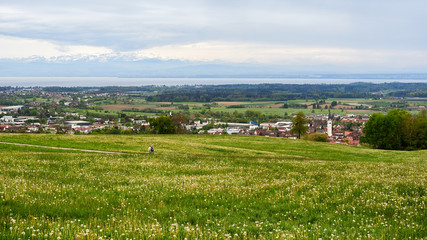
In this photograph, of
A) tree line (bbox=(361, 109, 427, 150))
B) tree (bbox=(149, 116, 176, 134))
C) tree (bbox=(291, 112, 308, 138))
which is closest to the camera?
tree line (bbox=(361, 109, 427, 150))

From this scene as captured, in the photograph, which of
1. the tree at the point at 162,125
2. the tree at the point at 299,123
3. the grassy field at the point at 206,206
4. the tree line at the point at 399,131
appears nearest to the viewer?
the grassy field at the point at 206,206

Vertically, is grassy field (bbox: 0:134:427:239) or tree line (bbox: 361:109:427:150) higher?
grassy field (bbox: 0:134:427:239)

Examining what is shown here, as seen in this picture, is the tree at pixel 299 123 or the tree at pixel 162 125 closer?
the tree at pixel 162 125

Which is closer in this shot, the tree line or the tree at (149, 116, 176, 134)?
the tree line

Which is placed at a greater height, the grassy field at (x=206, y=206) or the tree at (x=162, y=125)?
the grassy field at (x=206, y=206)

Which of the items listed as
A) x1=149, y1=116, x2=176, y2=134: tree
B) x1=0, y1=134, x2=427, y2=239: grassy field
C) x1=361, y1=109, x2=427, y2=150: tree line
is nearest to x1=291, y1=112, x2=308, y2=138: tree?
x1=361, y1=109, x2=427, y2=150: tree line

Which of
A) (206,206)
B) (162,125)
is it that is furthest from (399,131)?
(206,206)

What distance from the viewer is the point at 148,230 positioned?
8.28m

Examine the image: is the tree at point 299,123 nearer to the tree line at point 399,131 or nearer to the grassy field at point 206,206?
the tree line at point 399,131

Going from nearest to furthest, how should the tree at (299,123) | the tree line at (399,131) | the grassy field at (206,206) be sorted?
the grassy field at (206,206)
the tree line at (399,131)
the tree at (299,123)

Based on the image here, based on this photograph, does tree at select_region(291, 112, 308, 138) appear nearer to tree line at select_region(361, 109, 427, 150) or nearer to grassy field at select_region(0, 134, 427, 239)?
tree line at select_region(361, 109, 427, 150)

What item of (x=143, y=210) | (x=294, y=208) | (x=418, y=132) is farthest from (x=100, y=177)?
(x=418, y=132)

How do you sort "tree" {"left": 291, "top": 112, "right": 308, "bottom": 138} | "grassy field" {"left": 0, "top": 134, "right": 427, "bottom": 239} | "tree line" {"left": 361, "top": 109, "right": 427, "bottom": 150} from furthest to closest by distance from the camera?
"tree" {"left": 291, "top": 112, "right": 308, "bottom": 138}
"tree line" {"left": 361, "top": 109, "right": 427, "bottom": 150}
"grassy field" {"left": 0, "top": 134, "right": 427, "bottom": 239}

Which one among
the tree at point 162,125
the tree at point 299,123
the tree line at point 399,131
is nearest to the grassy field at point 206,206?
the tree line at point 399,131
